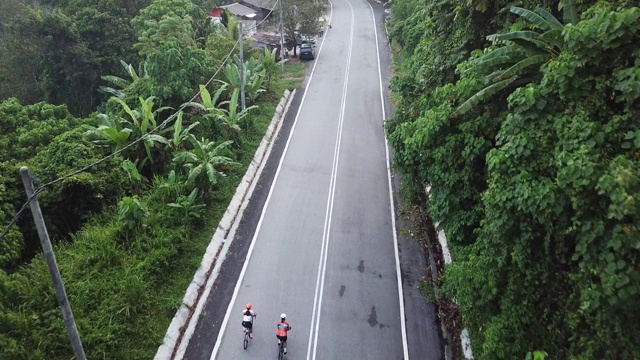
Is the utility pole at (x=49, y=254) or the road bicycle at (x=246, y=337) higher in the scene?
the utility pole at (x=49, y=254)

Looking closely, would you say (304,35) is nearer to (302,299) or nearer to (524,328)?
(302,299)

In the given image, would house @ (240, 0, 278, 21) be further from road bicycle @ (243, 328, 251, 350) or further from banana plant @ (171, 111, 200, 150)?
road bicycle @ (243, 328, 251, 350)

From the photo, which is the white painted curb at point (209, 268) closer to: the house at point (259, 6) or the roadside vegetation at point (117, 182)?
the roadside vegetation at point (117, 182)

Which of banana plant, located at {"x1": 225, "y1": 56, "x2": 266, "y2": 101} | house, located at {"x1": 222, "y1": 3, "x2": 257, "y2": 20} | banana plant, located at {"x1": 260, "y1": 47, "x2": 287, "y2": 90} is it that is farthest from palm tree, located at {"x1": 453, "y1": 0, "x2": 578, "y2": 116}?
house, located at {"x1": 222, "y1": 3, "x2": 257, "y2": 20}

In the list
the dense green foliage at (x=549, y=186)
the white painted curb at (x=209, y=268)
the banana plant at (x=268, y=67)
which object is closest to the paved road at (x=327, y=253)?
the white painted curb at (x=209, y=268)

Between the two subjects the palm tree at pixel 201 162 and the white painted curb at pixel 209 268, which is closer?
the white painted curb at pixel 209 268

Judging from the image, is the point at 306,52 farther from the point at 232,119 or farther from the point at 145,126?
the point at 145,126
